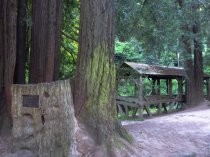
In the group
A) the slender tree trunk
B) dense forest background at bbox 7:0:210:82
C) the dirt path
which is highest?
dense forest background at bbox 7:0:210:82

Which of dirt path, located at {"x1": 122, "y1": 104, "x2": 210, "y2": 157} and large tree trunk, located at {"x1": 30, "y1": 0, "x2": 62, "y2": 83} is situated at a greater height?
large tree trunk, located at {"x1": 30, "y1": 0, "x2": 62, "y2": 83}

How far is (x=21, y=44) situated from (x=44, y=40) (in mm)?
892

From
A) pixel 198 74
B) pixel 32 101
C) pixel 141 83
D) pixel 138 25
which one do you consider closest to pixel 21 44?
pixel 32 101

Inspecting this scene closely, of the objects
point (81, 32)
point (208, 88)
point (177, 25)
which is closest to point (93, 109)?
point (81, 32)

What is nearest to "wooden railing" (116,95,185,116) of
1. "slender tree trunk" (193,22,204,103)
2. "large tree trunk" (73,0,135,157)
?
"slender tree trunk" (193,22,204,103)

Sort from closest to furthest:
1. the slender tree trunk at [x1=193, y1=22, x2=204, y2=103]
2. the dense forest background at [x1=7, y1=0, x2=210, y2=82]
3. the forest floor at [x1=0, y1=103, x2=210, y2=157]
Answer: the forest floor at [x1=0, y1=103, x2=210, y2=157], the dense forest background at [x1=7, y1=0, x2=210, y2=82], the slender tree trunk at [x1=193, y1=22, x2=204, y2=103]

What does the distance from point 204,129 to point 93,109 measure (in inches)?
192

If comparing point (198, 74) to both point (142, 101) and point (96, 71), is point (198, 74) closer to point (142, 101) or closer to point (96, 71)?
point (142, 101)

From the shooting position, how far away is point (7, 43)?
8281mm

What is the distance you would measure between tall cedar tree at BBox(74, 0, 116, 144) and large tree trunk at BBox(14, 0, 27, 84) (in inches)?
109

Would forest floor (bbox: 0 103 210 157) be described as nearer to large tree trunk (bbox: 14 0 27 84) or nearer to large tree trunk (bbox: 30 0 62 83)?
large tree trunk (bbox: 30 0 62 83)

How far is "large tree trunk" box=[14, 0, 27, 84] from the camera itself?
9000mm

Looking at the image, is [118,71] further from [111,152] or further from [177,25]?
[111,152]

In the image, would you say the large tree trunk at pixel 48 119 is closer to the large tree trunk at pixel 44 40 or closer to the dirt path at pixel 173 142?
the dirt path at pixel 173 142
